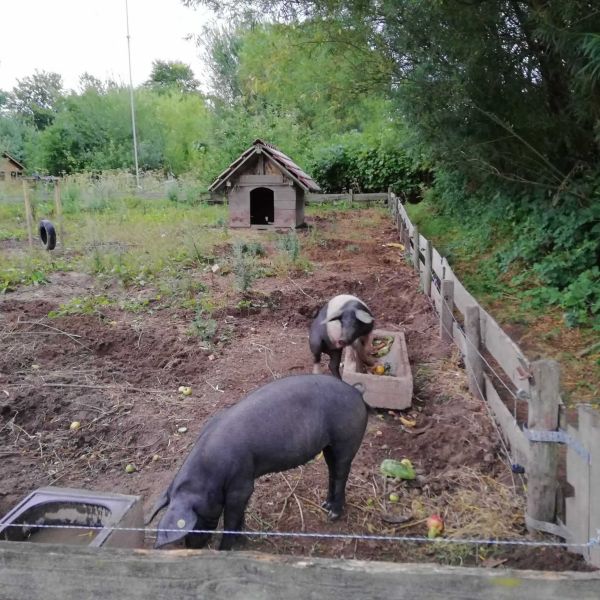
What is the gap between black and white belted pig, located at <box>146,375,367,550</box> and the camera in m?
2.56

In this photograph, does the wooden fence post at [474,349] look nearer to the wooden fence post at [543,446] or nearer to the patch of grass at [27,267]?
the wooden fence post at [543,446]

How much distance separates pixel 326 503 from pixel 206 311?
389cm

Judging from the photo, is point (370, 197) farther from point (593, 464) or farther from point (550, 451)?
point (593, 464)

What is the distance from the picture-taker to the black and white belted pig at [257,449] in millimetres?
2561

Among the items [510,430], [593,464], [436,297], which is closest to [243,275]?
[436,297]

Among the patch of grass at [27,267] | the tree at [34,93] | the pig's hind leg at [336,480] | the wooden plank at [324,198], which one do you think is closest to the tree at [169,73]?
the tree at [34,93]

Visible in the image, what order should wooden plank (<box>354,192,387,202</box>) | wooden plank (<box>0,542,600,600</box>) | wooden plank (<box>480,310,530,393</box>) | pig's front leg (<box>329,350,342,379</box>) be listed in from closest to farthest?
wooden plank (<box>0,542,600,600</box>) → wooden plank (<box>480,310,530,393</box>) → pig's front leg (<box>329,350,342,379</box>) → wooden plank (<box>354,192,387,202</box>)

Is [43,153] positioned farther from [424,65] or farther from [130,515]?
[130,515]

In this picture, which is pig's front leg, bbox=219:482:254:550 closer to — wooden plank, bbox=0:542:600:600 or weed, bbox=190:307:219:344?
wooden plank, bbox=0:542:600:600

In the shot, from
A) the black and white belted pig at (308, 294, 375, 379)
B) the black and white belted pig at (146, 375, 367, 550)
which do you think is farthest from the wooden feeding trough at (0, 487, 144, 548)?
the black and white belted pig at (308, 294, 375, 379)

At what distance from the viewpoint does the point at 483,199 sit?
10.9m

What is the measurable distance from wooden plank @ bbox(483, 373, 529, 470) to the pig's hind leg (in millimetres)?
976

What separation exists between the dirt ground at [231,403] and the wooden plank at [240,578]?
1.58 metres

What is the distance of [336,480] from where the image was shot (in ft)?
10.3
